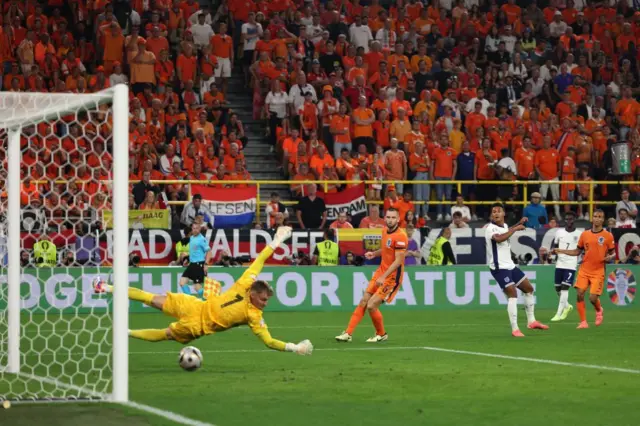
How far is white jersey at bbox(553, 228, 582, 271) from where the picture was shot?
20.7 metres

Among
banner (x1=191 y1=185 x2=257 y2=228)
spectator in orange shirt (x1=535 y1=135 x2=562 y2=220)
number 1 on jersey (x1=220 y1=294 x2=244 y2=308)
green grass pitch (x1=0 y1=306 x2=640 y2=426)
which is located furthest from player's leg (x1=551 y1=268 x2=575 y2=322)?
number 1 on jersey (x1=220 y1=294 x2=244 y2=308)

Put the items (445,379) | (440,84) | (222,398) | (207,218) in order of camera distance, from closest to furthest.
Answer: (222,398)
(445,379)
(207,218)
(440,84)

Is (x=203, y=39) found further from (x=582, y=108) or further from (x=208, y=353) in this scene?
(x=208, y=353)

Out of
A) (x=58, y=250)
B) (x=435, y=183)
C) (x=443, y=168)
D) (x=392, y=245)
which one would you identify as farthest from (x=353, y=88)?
(x=392, y=245)

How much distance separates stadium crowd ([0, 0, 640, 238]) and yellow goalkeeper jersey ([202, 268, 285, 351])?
12.0m

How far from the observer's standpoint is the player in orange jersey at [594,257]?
762 inches

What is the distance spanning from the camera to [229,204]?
2508cm

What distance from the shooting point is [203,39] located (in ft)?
93.7

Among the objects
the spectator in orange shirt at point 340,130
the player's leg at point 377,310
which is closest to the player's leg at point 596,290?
the player's leg at point 377,310

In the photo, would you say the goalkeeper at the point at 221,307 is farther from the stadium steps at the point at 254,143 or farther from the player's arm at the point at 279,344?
the stadium steps at the point at 254,143

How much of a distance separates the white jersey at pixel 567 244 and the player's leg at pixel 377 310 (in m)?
5.56

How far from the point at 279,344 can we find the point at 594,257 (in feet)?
31.2

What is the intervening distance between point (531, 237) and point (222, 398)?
17.2 metres

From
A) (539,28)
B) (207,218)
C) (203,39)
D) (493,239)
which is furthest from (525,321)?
(539,28)
